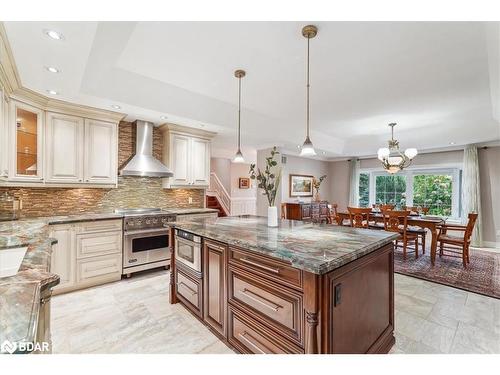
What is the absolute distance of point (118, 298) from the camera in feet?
9.47

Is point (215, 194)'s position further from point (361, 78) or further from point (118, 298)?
point (361, 78)

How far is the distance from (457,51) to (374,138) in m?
3.84

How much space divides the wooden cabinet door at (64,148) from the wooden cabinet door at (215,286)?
236cm

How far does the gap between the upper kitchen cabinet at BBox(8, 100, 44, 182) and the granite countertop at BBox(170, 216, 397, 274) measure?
83.3 inches

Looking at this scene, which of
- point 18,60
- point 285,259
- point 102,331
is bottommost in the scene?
point 102,331

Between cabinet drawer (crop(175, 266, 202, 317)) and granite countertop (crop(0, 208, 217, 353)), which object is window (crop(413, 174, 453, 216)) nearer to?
cabinet drawer (crop(175, 266, 202, 317))

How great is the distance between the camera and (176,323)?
236cm

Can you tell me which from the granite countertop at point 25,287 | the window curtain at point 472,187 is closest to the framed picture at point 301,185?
the window curtain at point 472,187

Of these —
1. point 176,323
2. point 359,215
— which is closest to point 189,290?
point 176,323

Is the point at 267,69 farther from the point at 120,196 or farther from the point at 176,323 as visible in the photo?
the point at 120,196

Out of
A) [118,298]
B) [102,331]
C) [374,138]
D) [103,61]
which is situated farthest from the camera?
[374,138]

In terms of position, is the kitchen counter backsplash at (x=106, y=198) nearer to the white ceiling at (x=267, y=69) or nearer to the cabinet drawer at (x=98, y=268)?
the cabinet drawer at (x=98, y=268)

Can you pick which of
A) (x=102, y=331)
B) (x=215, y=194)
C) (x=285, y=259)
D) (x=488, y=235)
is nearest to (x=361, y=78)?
(x=285, y=259)

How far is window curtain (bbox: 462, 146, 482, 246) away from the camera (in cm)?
556
